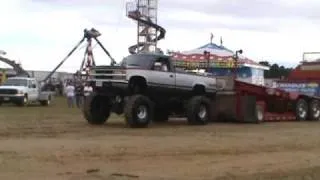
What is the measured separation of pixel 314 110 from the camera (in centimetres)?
2984

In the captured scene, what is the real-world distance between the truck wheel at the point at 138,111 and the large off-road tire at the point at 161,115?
315 cm

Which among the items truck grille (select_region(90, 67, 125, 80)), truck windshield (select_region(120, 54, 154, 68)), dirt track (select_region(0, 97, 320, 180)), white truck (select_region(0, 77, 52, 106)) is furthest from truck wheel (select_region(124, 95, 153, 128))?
white truck (select_region(0, 77, 52, 106))

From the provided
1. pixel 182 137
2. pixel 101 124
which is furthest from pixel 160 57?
pixel 182 137

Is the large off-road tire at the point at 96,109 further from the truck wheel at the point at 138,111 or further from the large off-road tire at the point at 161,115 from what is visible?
the large off-road tire at the point at 161,115

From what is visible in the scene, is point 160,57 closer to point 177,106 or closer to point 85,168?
point 177,106

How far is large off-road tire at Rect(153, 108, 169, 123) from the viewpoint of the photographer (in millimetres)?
24844

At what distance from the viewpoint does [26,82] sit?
43938 millimetres

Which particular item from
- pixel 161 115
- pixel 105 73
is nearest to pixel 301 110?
pixel 161 115

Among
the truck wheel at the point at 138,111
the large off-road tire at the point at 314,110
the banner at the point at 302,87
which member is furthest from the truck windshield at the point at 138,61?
the banner at the point at 302,87

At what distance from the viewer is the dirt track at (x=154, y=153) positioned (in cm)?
1174

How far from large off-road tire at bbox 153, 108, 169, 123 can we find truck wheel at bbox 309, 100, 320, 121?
24.3ft

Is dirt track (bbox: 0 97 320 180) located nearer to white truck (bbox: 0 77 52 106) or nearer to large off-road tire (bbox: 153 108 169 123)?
large off-road tire (bbox: 153 108 169 123)

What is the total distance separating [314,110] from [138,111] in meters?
11.4

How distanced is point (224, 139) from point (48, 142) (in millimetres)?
4853
